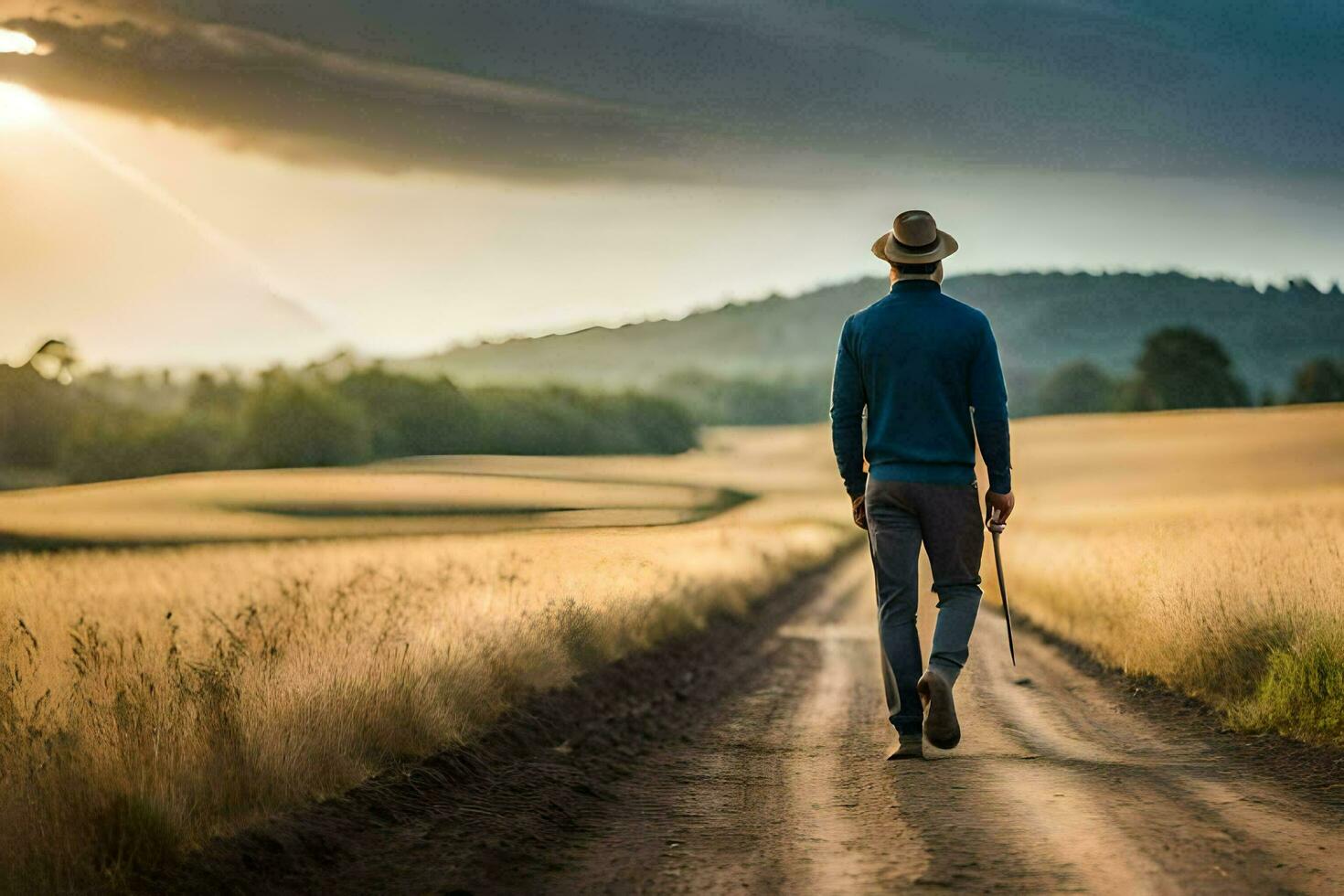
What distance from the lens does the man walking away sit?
690 cm

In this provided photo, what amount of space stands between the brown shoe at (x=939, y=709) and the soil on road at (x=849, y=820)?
0.19 meters

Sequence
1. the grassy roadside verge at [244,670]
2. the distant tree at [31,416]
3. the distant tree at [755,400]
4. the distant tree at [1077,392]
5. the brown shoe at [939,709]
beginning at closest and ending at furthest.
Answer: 1. the grassy roadside verge at [244,670]
2. the brown shoe at [939,709]
3. the distant tree at [31,416]
4. the distant tree at [1077,392]
5. the distant tree at [755,400]

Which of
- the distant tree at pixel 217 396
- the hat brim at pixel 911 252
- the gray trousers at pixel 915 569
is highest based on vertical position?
the distant tree at pixel 217 396

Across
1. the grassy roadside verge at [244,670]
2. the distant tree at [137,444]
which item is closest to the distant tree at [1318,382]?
the distant tree at [137,444]

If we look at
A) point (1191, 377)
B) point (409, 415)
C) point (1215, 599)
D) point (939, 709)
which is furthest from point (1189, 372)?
point (939, 709)

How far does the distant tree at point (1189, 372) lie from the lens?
3533 inches

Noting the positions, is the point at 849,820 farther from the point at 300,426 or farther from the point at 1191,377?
the point at 1191,377

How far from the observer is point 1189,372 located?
8988cm

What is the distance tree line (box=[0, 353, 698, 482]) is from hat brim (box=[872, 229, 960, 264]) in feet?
47.2

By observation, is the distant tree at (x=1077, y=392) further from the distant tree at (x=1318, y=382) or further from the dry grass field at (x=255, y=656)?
the dry grass field at (x=255, y=656)

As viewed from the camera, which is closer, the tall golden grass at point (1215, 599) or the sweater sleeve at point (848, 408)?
the sweater sleeve at point (848, 408)

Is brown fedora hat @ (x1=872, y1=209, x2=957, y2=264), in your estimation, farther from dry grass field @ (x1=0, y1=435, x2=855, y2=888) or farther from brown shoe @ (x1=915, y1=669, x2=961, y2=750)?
dry grass field @ (x1=0, y1=435, x2=855, y2=888)

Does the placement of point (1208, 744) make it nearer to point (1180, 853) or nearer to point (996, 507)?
point (996, 507)

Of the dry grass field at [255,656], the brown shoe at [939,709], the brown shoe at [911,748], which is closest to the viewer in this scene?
the dry grass field at [255,656]
